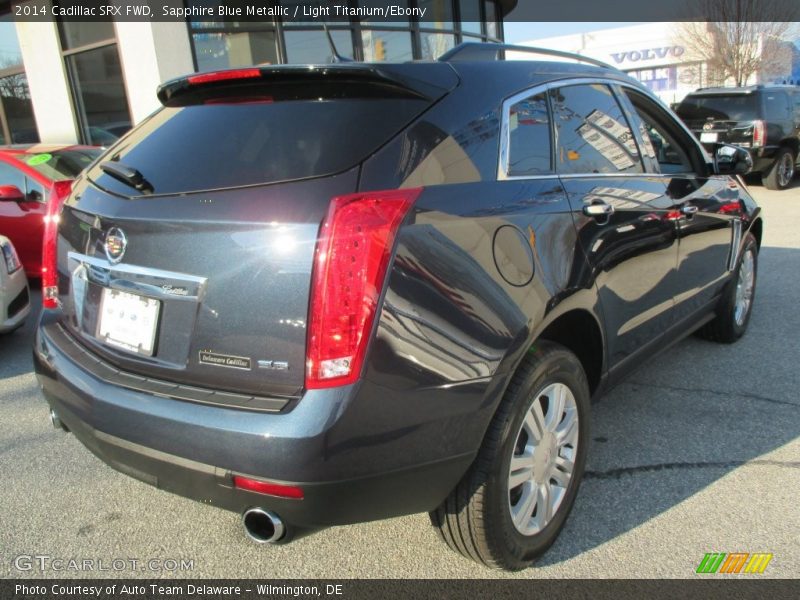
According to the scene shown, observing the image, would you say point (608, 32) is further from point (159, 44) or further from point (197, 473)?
point (197, 473)

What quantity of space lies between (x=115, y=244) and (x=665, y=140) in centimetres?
292

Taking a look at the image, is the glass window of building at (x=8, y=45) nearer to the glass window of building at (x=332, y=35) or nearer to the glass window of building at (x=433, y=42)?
the glass window of building at (x=332, y=35)

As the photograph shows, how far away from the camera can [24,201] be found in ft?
19.1

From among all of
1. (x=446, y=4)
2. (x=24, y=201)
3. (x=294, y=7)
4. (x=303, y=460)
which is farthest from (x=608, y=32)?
(x=303, y=460)

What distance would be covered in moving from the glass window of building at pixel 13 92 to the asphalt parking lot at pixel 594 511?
38.2ft

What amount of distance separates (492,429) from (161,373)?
101 centimetres

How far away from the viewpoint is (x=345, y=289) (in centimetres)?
163

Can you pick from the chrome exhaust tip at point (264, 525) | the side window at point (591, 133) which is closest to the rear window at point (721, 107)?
the side window at point (591, 133)

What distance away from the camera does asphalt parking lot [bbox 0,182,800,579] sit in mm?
2238

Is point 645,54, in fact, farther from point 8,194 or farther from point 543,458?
point 543,458

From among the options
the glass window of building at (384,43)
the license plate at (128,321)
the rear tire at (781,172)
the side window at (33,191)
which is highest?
the glass window of building at (384,43)

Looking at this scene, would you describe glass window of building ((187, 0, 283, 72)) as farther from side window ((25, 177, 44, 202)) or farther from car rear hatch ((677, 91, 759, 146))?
car rear hatch ((677, 91, 759, 146))

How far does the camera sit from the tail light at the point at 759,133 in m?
10.8

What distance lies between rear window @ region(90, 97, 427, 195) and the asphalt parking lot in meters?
1.32
